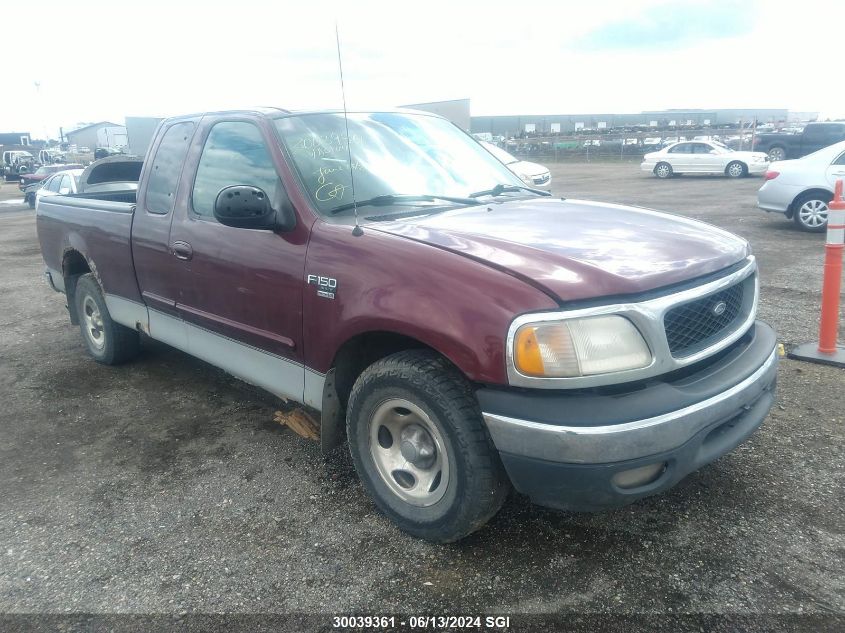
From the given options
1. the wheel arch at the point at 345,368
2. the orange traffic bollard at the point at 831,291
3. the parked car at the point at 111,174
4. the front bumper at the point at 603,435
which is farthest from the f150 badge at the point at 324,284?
the parked car at the point at 111,174

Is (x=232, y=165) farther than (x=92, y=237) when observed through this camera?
No

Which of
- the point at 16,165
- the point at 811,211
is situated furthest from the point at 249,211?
the point at 16,165

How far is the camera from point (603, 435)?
2387 millimetres

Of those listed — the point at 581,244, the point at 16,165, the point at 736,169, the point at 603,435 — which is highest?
the point at 16,165

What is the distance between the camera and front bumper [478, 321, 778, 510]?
7.89 ft

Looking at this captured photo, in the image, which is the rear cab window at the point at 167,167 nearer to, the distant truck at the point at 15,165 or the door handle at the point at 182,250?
the door handle at the point at 182,250

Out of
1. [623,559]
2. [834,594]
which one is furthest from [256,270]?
[834,594]

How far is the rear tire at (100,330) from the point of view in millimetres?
5328

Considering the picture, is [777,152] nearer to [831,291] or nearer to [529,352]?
[831,291]

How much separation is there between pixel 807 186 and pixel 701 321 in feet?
32.1

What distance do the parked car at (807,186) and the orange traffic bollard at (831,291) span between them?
6.82m

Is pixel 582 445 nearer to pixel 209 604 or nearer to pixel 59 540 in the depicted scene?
pixel 209 604

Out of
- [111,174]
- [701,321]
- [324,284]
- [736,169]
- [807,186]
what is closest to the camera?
[701,321]

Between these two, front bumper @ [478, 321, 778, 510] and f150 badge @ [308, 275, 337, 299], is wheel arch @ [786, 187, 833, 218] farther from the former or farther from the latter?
f150 badge @ [308, 275, 337, 299]
